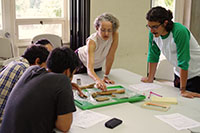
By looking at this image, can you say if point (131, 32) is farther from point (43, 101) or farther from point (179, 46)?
point (43, 101)

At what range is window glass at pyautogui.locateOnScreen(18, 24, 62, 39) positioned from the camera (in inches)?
157

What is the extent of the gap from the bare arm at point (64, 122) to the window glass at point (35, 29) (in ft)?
8.97

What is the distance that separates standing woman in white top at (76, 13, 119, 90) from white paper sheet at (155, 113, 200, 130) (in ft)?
2.07

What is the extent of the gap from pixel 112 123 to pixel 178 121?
461 mm

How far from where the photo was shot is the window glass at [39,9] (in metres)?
3.88

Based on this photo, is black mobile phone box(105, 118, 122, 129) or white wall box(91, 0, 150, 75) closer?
black mobile phone box(105, 118, 122, 129)

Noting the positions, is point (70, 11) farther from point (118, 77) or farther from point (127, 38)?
point (118, 77)

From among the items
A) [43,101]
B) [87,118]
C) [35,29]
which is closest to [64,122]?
[43,101]

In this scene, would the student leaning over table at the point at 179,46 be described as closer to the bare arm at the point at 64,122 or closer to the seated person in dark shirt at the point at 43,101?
the seated person in dark shirt at the point at 43,101

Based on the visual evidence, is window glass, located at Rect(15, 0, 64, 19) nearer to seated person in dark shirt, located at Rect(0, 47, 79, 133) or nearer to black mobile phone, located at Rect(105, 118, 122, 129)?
seated person in dark shirt, located at Rect(0, 47, 79, 133)

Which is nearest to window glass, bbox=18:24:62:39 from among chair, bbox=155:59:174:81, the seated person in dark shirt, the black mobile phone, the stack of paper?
chair, bbox=155:59:174:81

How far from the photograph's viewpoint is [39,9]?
13.2 feet

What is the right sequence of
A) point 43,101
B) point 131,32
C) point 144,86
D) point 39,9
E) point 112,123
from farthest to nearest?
point 131,32 → point 39,9 → point 144,86 → point 112,123 → point 43,101

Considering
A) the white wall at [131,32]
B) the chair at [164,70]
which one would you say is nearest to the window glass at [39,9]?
the white wall at [131,32]
